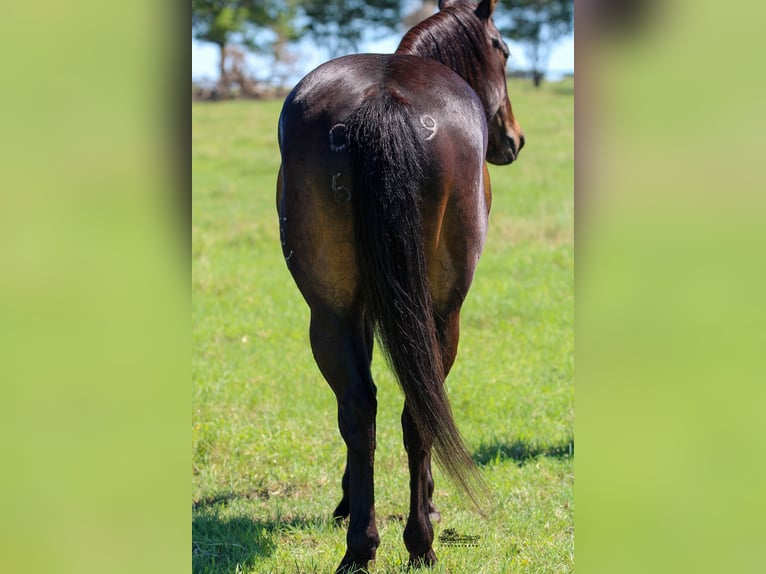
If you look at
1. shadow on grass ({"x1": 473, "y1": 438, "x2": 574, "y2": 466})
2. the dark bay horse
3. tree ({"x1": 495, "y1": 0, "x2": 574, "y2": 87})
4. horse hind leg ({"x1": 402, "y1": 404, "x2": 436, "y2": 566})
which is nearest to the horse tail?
the dark bay horse

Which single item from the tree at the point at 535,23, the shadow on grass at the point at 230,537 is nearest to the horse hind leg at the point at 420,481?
the shadow on grass at the point at 230,537

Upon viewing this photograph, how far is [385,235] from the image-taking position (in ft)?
8.88

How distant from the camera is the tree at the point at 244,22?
2814cm

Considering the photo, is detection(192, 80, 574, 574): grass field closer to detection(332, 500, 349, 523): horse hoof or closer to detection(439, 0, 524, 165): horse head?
detection(332, 500, 349, 523): horse hoof

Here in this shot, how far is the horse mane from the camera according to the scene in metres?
3.68

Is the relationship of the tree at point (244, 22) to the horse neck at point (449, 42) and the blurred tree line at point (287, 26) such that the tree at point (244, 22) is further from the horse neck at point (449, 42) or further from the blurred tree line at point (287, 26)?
the horse neck at point (449, 42)

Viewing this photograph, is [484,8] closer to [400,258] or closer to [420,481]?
[400,258]

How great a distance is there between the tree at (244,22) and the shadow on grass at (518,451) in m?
23.7

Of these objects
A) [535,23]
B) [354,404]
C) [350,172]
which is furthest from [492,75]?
[535,23]

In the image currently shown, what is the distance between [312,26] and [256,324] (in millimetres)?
25685
